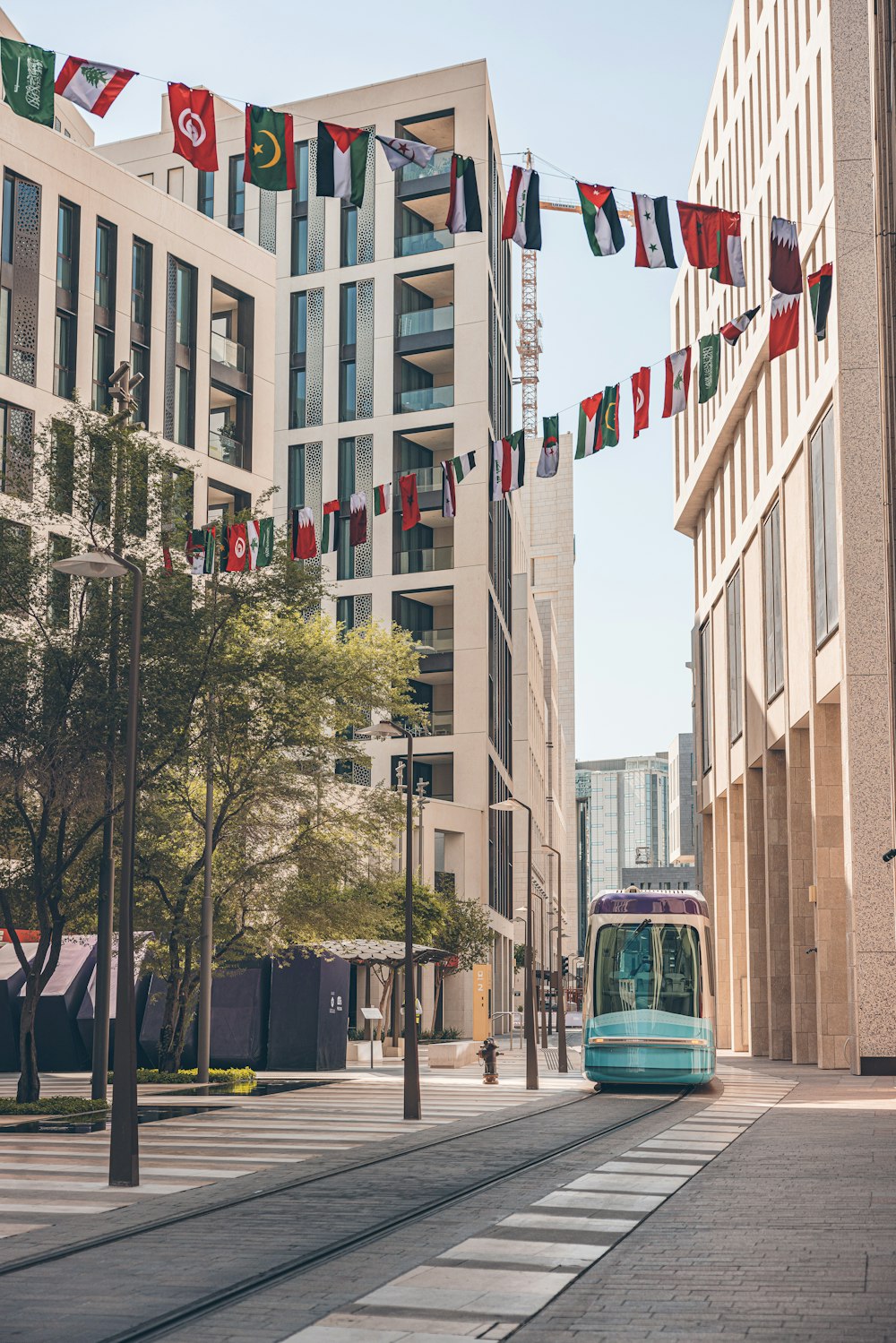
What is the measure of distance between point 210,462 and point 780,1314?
4549cm

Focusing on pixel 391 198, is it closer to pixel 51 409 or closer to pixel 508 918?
pixel 51 409

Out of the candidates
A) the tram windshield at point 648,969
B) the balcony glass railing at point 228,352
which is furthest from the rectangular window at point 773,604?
the balcony glass railing at point 228,352

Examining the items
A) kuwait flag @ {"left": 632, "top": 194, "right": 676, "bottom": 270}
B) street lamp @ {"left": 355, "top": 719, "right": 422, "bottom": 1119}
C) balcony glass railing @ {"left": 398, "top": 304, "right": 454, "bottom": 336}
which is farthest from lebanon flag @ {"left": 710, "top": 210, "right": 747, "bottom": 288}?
balcony glass railing @ {"left": 398, "top": 304, "right": 454, "bottom": 336}

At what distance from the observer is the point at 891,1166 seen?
16438 millimetres

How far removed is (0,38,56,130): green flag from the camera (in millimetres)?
14906

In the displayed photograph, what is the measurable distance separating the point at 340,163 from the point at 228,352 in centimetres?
3715

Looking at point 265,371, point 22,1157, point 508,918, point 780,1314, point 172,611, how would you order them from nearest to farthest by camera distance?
point 780,1314 < point 22,1157 < point 172,611 < point 265,371 < point 508,918

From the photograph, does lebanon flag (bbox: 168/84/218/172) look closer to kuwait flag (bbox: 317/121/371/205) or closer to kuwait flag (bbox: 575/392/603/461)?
kuwait flag (bbox: 317/121/371/205)

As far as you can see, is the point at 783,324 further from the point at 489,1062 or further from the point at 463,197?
the point at 489,1062

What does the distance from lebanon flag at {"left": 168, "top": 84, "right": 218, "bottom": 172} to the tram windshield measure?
53.5 ft

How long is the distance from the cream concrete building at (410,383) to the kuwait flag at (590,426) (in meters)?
41.6

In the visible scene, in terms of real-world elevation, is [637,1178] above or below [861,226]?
below

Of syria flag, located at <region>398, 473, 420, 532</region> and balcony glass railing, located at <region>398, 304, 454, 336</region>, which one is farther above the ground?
balcony glass railing, located at <region>398, 304, 454, 336</region>

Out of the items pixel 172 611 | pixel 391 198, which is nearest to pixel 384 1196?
pixel 172 611
